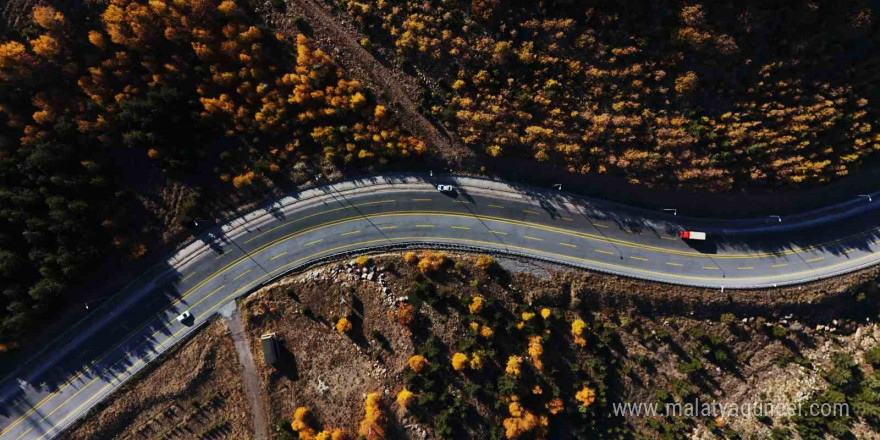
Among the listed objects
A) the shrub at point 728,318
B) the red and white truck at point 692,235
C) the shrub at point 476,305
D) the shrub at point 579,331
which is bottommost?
the shrub at point 728,318

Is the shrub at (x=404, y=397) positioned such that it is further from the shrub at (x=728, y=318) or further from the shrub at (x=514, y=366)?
the shrub at (x=728, y=318)

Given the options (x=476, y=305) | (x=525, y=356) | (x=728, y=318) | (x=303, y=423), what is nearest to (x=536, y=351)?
(x=525, y=356)

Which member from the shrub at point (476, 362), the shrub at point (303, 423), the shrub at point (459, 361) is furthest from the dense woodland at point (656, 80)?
the shrub at point (303, 423)

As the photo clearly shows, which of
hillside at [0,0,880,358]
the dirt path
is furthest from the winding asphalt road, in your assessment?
hillside at [0,0,880,358]

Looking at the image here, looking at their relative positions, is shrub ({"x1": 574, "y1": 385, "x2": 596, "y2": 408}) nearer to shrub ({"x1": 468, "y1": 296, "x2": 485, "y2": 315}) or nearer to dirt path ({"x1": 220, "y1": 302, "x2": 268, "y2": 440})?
shrub ({"x1": 468, "y1": 296, "x2": 485, "y2": 315})

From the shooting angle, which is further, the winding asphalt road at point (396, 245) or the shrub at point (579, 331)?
the winding asphalt road at point (396, 245)

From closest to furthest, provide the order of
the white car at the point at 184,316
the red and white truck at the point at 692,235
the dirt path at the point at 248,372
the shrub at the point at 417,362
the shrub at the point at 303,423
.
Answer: the shrub at the point at 417,362
the red and white truck at the point at 692,235
the shrub at the point at 303,423
the white car at the point at 184,316
the dirt path at the point at 248,372

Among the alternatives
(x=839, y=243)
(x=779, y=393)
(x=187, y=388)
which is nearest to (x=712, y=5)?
(x=839, y=243)

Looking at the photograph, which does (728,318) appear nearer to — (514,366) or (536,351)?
(536,351)
